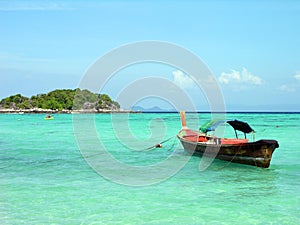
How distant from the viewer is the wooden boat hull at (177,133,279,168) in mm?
13961

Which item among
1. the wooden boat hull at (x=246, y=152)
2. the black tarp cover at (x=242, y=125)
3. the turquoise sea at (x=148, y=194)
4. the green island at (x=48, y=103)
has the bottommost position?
the turquoise sea at (x=148, y=194)

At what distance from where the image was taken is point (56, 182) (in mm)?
12383

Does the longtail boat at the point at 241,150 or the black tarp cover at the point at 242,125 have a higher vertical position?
the black tarp cover at the point at 242,125

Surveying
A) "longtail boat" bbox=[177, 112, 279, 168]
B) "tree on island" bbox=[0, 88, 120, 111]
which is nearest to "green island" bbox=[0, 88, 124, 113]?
"tree on island" bbox=[0, 88, 120, 111]

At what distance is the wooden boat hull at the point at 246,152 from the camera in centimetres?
1396

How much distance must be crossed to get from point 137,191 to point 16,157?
9588mm

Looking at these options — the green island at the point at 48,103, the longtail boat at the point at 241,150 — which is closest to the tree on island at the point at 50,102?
the green island at the point at 48,103

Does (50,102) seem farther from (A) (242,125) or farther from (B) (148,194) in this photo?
(B) (148,194)

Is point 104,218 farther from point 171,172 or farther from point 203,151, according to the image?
point 203,151

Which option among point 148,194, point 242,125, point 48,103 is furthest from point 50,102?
point 148,194

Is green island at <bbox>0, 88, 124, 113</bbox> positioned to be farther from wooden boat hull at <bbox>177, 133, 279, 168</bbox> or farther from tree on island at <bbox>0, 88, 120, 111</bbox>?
wooden boat hull at <bbox>177, 133, 279, 168</bbox>

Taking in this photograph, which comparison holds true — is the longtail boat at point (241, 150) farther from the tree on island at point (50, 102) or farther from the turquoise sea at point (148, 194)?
the tree on island at point (50, 102)

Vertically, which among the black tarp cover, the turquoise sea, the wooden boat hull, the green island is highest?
the green island

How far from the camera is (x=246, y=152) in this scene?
14.6 meters
